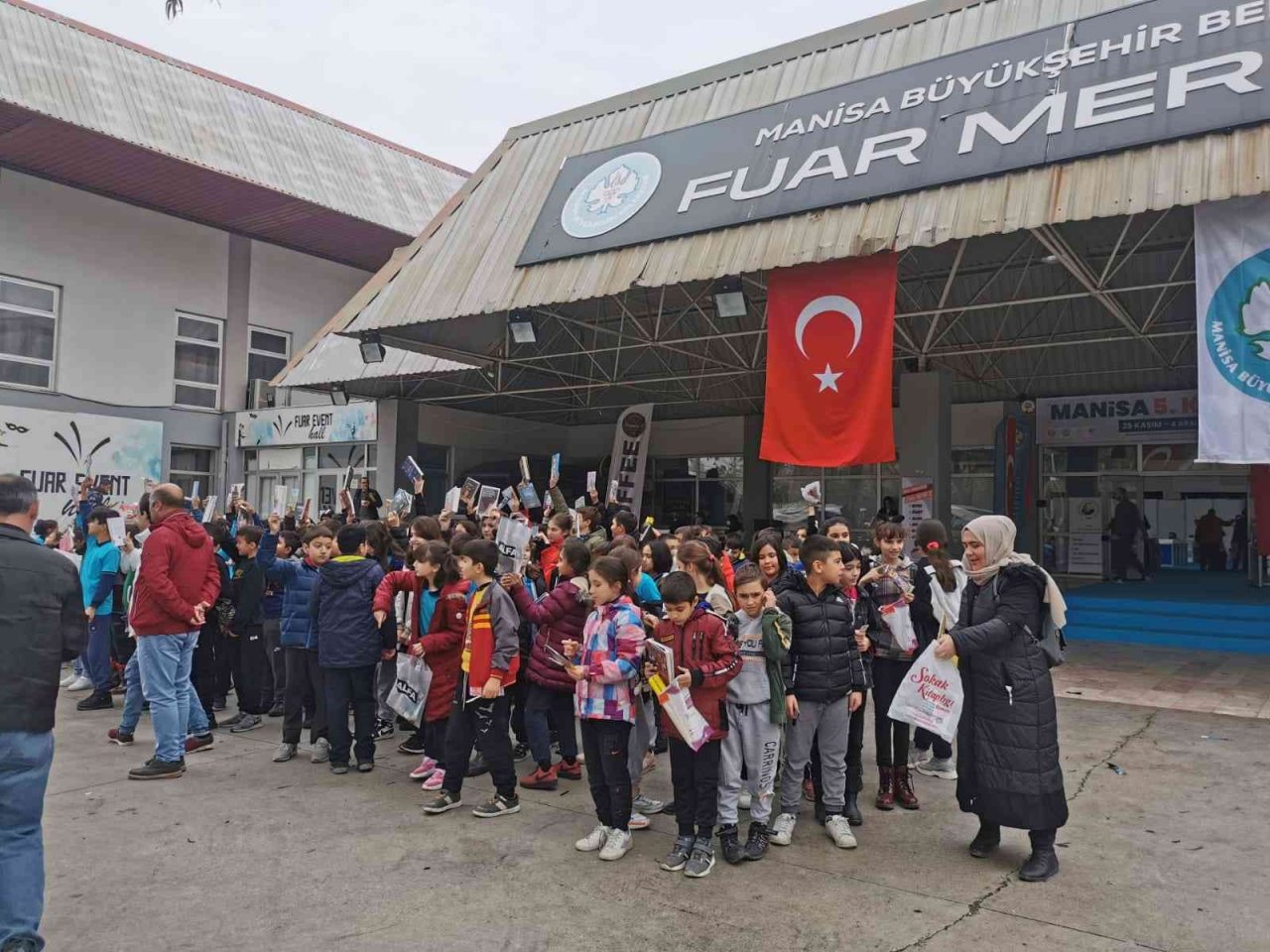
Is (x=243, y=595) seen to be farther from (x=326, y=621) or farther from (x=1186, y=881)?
(x=1186, y=881)

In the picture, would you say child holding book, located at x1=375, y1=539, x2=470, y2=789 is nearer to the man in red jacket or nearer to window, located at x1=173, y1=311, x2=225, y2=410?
the man in red jacket

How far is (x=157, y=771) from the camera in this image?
556 centimetres

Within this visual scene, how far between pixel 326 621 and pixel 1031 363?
14.0m

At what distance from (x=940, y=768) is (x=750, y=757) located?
6.98 ft

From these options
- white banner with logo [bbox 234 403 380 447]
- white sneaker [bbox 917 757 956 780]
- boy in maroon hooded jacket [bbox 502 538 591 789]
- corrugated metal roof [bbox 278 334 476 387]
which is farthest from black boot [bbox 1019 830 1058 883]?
white banner with logo [bbox 234 403 380 447]

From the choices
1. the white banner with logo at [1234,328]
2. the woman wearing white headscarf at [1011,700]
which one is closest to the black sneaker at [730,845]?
the woman wearing white headscarf at [1011,700]

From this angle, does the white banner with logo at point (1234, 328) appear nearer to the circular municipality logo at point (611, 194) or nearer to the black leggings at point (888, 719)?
the black leggings at point (888, 719)

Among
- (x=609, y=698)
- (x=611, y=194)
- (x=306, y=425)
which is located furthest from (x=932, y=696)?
(x=306, y=425)

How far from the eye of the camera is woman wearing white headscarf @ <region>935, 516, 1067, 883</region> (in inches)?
160

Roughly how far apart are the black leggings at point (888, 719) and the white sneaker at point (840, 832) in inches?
26.5

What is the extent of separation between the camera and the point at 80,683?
848 centimetres

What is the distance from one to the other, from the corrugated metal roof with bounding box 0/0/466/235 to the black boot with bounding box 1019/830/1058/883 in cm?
1890

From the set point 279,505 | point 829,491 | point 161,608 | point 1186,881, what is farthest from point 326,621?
point 829,491

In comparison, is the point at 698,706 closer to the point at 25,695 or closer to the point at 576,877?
the point at 576,877
